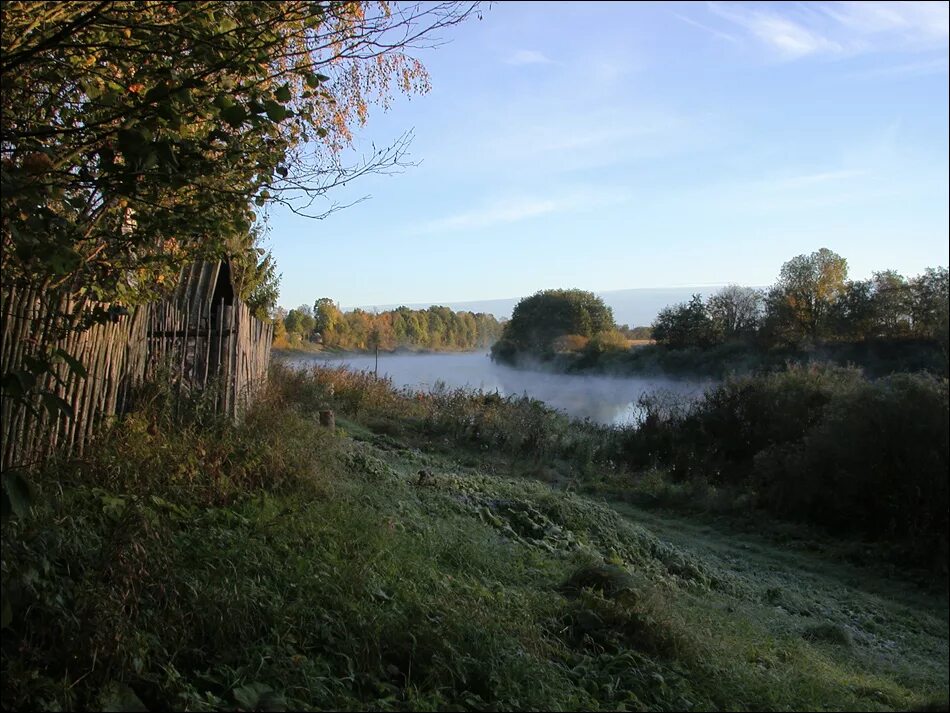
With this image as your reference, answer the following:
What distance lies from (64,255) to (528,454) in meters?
13.8

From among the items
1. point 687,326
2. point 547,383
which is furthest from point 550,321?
point 687,326

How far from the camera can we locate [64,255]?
2.92 metres

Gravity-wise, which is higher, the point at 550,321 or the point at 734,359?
the point at 550,321

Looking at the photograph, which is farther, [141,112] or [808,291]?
[808,291]

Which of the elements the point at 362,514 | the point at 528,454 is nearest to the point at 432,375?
the point at 528,454

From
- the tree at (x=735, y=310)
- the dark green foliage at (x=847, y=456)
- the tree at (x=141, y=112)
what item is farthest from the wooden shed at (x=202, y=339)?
the tree at (x=735, y=310)

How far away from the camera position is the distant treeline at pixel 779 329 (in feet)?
48.1

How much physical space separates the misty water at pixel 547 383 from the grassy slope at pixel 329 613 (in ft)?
43.9

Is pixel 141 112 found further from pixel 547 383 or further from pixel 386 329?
pixel 386 329

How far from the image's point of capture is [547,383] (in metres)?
33.8

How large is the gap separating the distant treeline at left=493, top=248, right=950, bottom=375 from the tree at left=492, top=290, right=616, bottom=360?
0.08 m

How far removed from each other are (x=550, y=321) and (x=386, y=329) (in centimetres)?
1045

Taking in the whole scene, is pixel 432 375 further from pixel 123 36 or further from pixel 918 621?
pixel 123 36

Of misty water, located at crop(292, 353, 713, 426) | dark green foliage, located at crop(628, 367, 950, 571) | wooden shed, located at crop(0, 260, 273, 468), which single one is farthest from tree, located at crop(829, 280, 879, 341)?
wooden shed, located at crop(0, 260, 273, 468)
